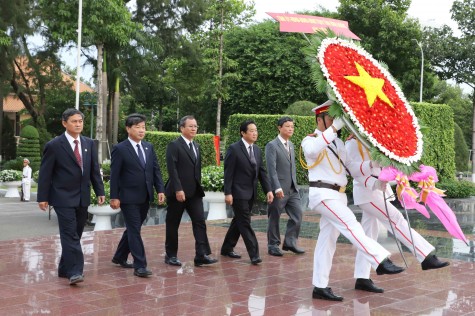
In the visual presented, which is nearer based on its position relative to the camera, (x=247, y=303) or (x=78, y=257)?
(x=247, y=303)

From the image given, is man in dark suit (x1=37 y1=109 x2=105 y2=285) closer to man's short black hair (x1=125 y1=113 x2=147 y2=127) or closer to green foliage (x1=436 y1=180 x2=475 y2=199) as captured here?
man's short black hair (x1=125 y1=113 x2=147 y2=127)

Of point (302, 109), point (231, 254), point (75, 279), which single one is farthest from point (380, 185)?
point (302, 109)

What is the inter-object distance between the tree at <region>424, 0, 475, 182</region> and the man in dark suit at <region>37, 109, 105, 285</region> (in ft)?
91.0

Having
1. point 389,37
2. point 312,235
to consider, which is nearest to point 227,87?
point 389,37

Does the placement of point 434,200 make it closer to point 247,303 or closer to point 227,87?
point 247,303

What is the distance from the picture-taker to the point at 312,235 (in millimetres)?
10141

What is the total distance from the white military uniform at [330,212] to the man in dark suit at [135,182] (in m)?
1.82

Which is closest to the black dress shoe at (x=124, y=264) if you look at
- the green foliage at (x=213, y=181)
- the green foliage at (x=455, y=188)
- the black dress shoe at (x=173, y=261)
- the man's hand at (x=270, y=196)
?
the black dress shoe at (x=173, y=261)

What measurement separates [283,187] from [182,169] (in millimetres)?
1488

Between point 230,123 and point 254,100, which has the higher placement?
point 254,100

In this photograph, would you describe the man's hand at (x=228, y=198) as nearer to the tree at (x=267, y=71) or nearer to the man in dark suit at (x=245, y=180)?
the man in dark suit at (x=245, y=180)

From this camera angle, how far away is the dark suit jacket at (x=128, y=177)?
6.72 metres

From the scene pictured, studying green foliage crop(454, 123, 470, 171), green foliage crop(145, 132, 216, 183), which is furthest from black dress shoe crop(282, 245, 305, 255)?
green foliage crop(454, 123, 470, 171)

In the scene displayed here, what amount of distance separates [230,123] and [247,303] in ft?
30.1
